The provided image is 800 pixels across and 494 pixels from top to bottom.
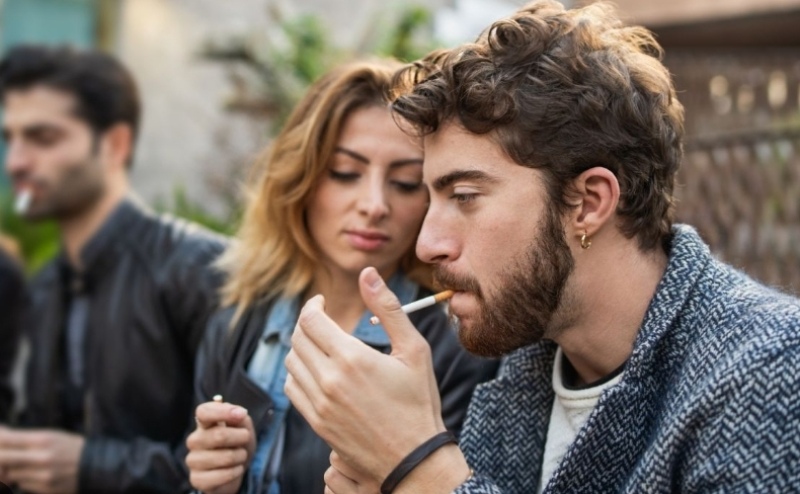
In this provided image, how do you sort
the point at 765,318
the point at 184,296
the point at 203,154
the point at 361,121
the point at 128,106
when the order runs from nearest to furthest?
1. the point at 765,318
2. the point at 361,121
3. the point at 184,296
4. the point at 128,106
5. the point at 203,154

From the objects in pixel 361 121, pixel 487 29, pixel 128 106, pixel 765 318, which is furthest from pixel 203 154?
pixel 765 318

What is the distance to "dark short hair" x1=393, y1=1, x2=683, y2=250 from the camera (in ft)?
7.30

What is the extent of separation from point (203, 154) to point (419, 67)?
20.5 feet

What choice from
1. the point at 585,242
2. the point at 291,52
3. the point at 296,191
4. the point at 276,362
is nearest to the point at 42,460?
the point at 276,362

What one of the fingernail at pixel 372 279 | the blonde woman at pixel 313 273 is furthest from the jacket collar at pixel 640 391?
the blonde woman at pixel 313 273

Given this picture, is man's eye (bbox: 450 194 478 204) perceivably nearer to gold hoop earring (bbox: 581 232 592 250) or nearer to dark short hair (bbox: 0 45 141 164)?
gold hoop earring (bbox: 581 232 592 250)

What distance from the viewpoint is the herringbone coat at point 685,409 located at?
1.86 meters


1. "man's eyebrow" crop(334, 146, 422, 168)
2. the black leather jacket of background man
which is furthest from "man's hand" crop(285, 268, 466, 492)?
the black leather jacket of background man

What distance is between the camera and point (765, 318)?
199cm

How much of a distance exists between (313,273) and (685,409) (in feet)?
4.68

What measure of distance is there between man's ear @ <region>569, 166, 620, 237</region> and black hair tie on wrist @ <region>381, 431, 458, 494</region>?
58cm

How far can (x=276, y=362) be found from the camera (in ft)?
9.47

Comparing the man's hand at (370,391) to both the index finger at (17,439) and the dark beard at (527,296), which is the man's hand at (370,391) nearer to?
the dark beard at (527,296)

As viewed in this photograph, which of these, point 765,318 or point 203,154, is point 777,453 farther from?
point 203,154
